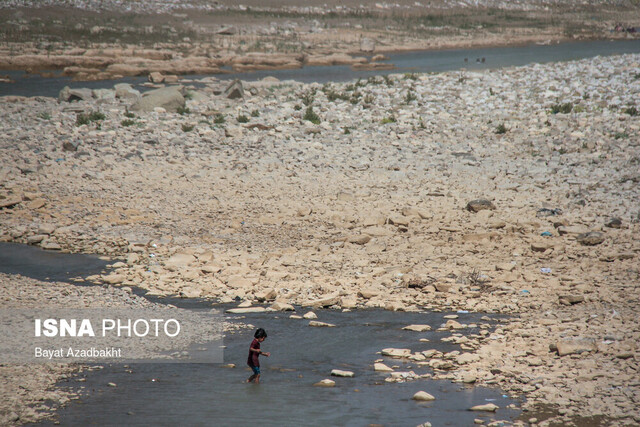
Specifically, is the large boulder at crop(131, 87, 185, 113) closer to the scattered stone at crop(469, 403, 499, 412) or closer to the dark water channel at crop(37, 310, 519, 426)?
the dark water channel at crop(37, 310, 519, 426)

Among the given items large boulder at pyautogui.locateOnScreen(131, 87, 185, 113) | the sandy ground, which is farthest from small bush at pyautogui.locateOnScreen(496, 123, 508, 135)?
large boulder at pyautogui.locateOnScreen(131, 87, 185, 113)

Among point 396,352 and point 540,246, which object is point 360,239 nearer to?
point 540,246

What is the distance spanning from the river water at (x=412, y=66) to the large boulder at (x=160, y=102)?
6030 millimetres

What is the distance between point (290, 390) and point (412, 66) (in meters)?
28.0

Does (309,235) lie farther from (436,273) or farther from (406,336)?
(406,336)

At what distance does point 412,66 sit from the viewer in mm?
32062

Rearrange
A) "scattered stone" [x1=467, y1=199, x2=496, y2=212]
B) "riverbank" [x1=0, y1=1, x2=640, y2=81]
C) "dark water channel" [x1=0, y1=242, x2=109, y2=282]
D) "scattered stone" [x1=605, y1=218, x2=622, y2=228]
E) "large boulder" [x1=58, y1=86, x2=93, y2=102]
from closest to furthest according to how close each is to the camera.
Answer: "dark water channel" [x1=0, y1=242, x2=109, y2=282] < "scattered stone" [x1=605, y1=218, x2=622, y2=228] < "scattered stone" [x1=467, y1=199, x2=496, y2=212] < "large boulder" [x1=58, y1=86, x2=93, y2=102] < "riverbank" [x1=0, y1=1, x2=640, y2=81]

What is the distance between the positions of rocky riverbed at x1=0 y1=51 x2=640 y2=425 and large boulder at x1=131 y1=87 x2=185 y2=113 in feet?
0.21

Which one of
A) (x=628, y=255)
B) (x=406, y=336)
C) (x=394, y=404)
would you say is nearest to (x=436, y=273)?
(x=406, y=336)

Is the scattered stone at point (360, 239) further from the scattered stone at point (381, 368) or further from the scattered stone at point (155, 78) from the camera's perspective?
the scattered stone at point (155, 78)

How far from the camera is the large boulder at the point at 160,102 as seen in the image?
16.8 metres

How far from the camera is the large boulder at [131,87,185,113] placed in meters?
16.8

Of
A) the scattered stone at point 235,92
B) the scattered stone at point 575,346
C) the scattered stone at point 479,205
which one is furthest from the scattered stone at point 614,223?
the scattered stone at point 235,92

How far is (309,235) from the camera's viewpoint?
991 centimetres
